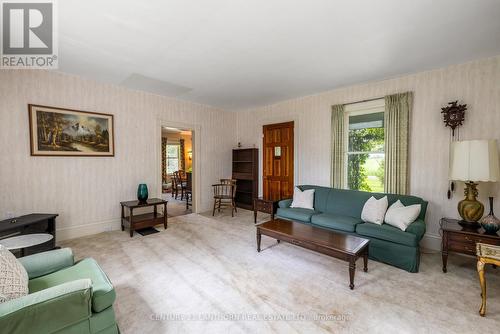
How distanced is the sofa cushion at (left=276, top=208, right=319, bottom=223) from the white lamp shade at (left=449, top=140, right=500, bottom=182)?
6.48ft

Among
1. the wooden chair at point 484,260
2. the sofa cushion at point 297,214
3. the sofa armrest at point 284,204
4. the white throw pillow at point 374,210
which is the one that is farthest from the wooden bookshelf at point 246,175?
the wooden chair at point 484,260

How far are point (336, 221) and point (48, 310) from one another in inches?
125

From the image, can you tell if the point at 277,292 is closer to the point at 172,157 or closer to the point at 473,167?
the point at 473,167

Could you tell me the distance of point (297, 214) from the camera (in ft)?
12.1

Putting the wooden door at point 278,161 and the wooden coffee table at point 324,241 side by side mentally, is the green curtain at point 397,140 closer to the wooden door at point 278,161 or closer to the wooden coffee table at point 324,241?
the wooden coffee table at point 324,241

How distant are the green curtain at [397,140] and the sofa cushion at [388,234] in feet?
3.04

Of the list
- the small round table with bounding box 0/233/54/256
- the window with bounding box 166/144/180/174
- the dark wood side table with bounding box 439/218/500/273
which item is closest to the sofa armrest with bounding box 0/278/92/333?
the small round table with bounding box 0/233/54/256

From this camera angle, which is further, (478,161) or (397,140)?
(397,140)

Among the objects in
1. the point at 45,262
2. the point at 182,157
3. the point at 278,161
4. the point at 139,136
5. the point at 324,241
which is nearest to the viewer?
the point at 45,262

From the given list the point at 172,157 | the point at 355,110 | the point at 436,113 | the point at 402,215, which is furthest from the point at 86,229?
the point at 172,157

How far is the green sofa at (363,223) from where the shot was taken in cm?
263

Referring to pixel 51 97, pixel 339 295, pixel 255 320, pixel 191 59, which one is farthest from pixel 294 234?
pixel 51 97

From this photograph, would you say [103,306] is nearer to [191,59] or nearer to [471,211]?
[191,59]

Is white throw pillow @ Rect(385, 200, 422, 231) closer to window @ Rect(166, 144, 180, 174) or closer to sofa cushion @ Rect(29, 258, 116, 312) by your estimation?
sofa cushion @ Rect(29, 258, 116, 312)
